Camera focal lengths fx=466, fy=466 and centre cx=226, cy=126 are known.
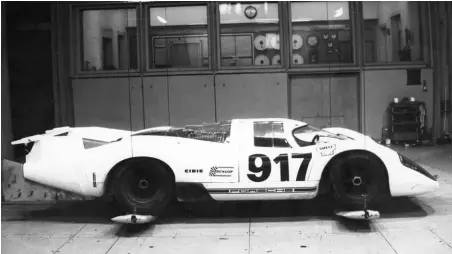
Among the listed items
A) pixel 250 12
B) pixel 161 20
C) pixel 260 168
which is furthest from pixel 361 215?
pixel 161 20

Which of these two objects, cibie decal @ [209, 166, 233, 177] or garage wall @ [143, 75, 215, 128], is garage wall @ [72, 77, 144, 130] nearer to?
garage wall @ [143, 75, 215, 128]

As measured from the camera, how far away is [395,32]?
5.09 metres

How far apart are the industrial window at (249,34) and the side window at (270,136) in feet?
2.65

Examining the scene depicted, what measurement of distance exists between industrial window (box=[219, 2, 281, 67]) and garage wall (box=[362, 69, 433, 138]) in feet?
3.42

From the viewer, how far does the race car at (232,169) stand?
442 centimetres

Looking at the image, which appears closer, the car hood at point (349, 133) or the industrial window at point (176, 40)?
the car hood at point (349, 133)

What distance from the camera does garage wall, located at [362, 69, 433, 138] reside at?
492 centimetres

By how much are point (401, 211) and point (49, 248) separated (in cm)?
350

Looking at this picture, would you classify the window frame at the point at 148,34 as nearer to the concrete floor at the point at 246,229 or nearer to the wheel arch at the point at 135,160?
the wheel arch at the point at 135,160

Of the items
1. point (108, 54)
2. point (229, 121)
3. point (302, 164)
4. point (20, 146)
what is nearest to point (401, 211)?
point (302, 164)

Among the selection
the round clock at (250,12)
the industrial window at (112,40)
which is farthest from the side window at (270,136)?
the industrial window at (112,40)

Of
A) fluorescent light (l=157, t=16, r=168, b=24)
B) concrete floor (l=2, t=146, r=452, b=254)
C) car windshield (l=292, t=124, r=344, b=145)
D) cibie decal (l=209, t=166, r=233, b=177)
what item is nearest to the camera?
concrete floor (l=2, t=146, r=452, b=254)

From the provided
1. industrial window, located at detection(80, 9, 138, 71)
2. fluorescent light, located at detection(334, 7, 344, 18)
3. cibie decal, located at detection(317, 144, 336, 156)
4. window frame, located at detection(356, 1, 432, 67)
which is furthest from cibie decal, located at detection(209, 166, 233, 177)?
fluorescent light, located at detection(334, 7, 344, 18)

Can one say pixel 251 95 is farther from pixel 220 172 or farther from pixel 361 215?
pixel 361 215
